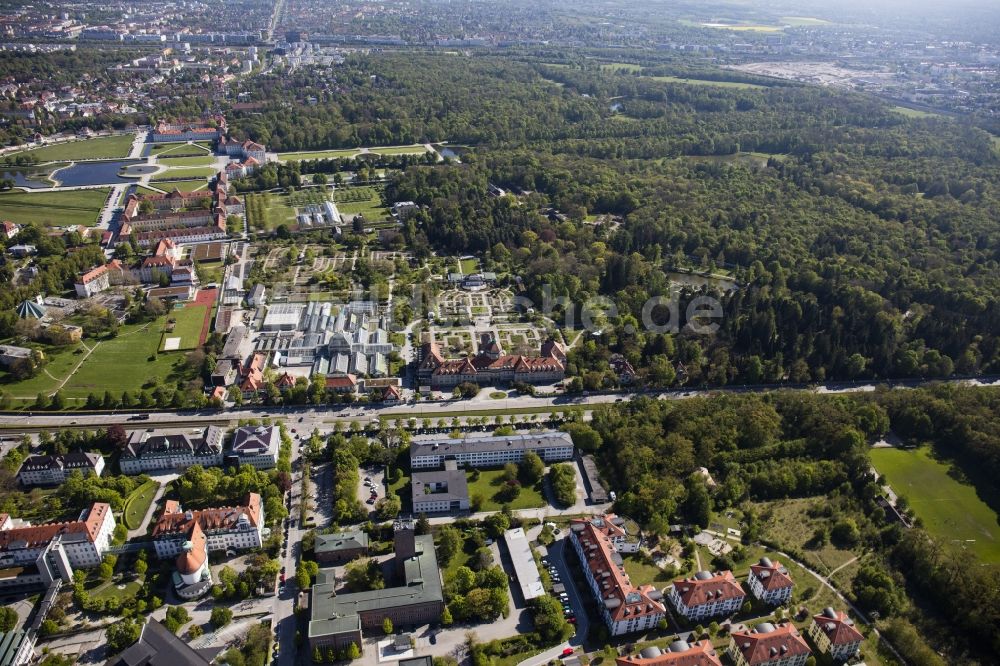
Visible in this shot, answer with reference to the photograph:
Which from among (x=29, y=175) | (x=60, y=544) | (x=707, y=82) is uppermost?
(x=707, y=82)

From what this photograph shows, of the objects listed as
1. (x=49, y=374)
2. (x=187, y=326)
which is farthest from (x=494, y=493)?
(x=49, y=374)

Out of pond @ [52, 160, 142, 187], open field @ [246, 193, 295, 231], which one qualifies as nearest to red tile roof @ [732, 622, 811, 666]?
open field @ [246, 193, 295, 231]

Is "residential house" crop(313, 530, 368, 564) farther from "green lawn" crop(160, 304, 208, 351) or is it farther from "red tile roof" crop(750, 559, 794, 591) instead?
"green lawn" crop(160, 304, 208, 351)

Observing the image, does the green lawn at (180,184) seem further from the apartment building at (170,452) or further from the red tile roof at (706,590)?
the red tile roof at (706,590)

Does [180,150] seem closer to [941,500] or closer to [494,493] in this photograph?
[494,493]

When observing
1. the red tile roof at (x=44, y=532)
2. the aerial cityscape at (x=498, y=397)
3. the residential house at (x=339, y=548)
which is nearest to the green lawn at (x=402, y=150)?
the aerial cityscape at (x=498, y=397)

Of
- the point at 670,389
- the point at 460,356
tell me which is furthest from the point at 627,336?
the point at 460,356
